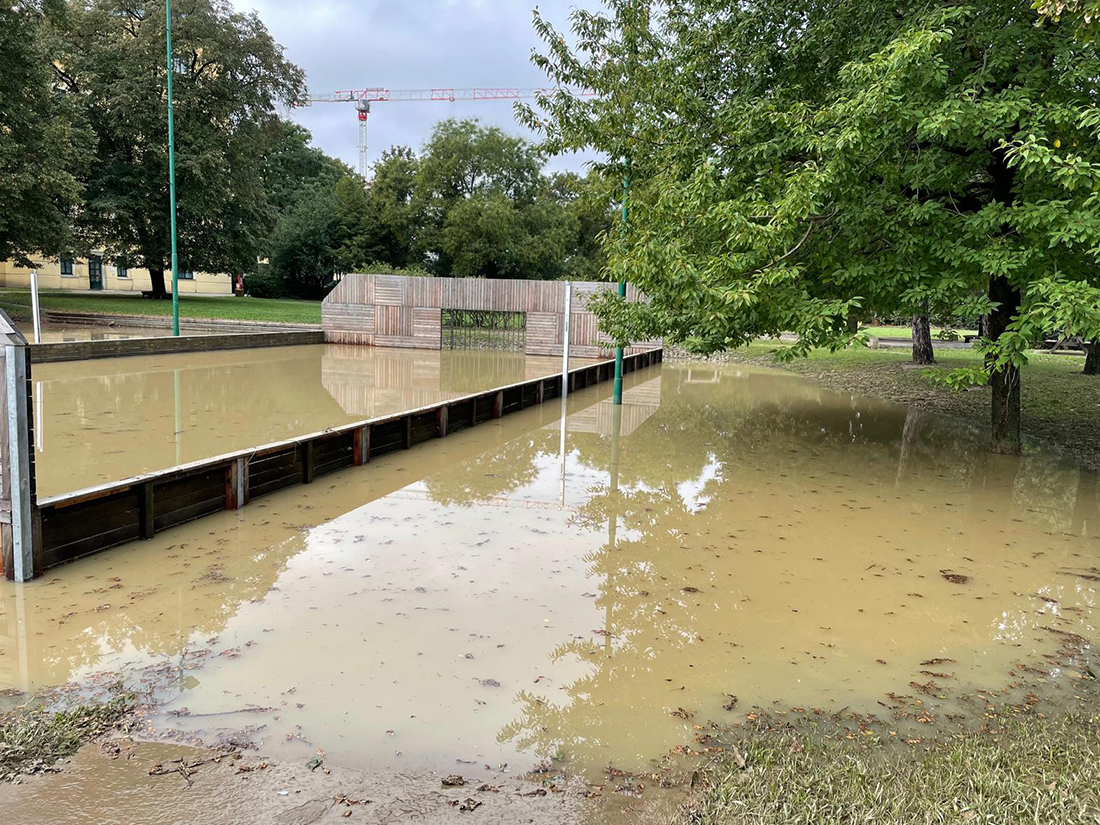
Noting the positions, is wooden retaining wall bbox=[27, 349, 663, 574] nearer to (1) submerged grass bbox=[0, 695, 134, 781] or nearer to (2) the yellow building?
(1) submerged grass bbox=[0, 695, 134, 781]

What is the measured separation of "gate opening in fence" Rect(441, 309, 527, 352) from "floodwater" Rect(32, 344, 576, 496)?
431cm

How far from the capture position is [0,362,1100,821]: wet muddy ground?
3.77 metres

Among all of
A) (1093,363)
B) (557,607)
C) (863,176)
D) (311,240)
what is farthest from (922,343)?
(311,240)

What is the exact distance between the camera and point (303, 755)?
3.41 metres

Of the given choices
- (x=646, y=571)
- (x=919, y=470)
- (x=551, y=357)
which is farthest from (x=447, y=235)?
(x=646, y=571)

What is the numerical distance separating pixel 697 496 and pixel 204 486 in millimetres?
4844

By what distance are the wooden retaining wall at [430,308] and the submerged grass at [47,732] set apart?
23.2 m

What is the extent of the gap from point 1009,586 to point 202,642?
18.4ft

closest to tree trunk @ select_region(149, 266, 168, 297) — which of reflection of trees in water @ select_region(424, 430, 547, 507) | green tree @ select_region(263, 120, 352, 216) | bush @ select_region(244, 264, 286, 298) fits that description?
bush @ select_region(244, 264, 286, 298)

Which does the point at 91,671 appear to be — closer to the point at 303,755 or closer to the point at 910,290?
the point at 303,755

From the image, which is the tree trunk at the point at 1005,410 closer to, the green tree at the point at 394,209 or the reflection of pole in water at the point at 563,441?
the reflection of pole in water at the point at 563,441

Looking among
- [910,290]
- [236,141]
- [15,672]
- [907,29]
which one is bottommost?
[15,672]

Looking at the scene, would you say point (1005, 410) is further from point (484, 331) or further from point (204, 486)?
point (484, 331)

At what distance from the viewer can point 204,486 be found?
6789mm
